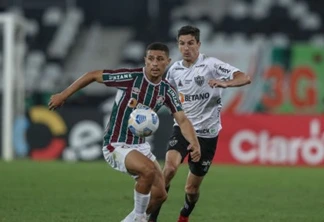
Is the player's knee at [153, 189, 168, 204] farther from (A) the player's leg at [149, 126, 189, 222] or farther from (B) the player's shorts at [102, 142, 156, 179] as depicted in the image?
(A) the player's leg at [149, 126, 189, 222]

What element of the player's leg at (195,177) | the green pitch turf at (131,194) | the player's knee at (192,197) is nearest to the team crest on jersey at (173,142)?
the player's leg at (195,177)

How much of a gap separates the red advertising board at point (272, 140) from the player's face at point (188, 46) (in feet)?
33.3

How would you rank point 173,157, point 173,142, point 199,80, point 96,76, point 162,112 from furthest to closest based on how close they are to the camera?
point 162,112 → point 199,80 → point 173,142 → point 173,157 → point 96,76

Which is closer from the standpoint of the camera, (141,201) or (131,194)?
(141,201)

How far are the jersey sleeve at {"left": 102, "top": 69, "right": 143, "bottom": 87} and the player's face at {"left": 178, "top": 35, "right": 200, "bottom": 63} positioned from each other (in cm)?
124

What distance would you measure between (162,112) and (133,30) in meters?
9.55

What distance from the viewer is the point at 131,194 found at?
501 inches

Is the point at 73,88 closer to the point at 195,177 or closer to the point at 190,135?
the point at 190,135

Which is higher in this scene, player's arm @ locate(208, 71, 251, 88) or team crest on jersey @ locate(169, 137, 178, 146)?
player's arm @ locate(208, 71, 251, 88)

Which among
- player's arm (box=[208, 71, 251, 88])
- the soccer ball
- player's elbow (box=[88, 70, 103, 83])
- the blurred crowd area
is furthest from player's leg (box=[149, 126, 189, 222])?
the blurred crowd area

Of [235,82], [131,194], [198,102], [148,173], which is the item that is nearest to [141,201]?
[148,173]

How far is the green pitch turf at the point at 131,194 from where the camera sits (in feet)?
32.6

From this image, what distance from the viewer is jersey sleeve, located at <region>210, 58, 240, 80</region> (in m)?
9.62

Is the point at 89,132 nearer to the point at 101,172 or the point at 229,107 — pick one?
the point at 101,172
